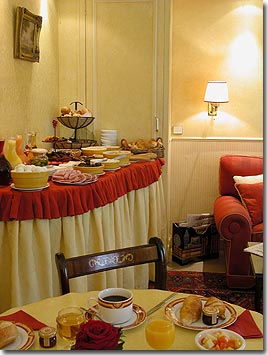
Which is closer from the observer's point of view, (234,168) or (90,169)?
(90,169)

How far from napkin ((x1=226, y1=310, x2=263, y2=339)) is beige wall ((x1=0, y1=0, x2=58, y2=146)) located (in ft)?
6.96

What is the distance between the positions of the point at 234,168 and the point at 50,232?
2207mm

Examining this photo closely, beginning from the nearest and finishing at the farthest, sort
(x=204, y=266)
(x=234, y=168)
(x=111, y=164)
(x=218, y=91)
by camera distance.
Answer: (x=111, y=164) → (x=204, y=266) → (x=234, y=168) → (x=218, y=91)

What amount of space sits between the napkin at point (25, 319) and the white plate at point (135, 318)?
124 mm

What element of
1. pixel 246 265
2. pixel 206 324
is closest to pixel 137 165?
pixel 246 265

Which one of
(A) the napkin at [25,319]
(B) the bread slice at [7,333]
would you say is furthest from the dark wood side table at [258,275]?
(B) the bread slice at [7,333]

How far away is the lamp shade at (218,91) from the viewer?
13.8 ft

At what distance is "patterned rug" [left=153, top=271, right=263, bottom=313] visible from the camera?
3.28m

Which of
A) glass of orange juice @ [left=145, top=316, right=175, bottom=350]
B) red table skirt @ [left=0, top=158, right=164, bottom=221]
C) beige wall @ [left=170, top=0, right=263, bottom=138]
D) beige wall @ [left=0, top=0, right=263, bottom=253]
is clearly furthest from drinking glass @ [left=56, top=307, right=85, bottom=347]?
beige wall @ [left=170, top=0, right=263, bottom=138]

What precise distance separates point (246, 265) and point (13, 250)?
1845 mm

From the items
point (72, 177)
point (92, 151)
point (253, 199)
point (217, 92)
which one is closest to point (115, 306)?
point (72, 177)

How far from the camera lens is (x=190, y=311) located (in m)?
1.21

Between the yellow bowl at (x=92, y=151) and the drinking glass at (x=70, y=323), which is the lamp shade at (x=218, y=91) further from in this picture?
the drinking glass at (x=70, y=323)

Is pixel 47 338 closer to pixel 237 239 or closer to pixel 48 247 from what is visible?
pixel 48 247
